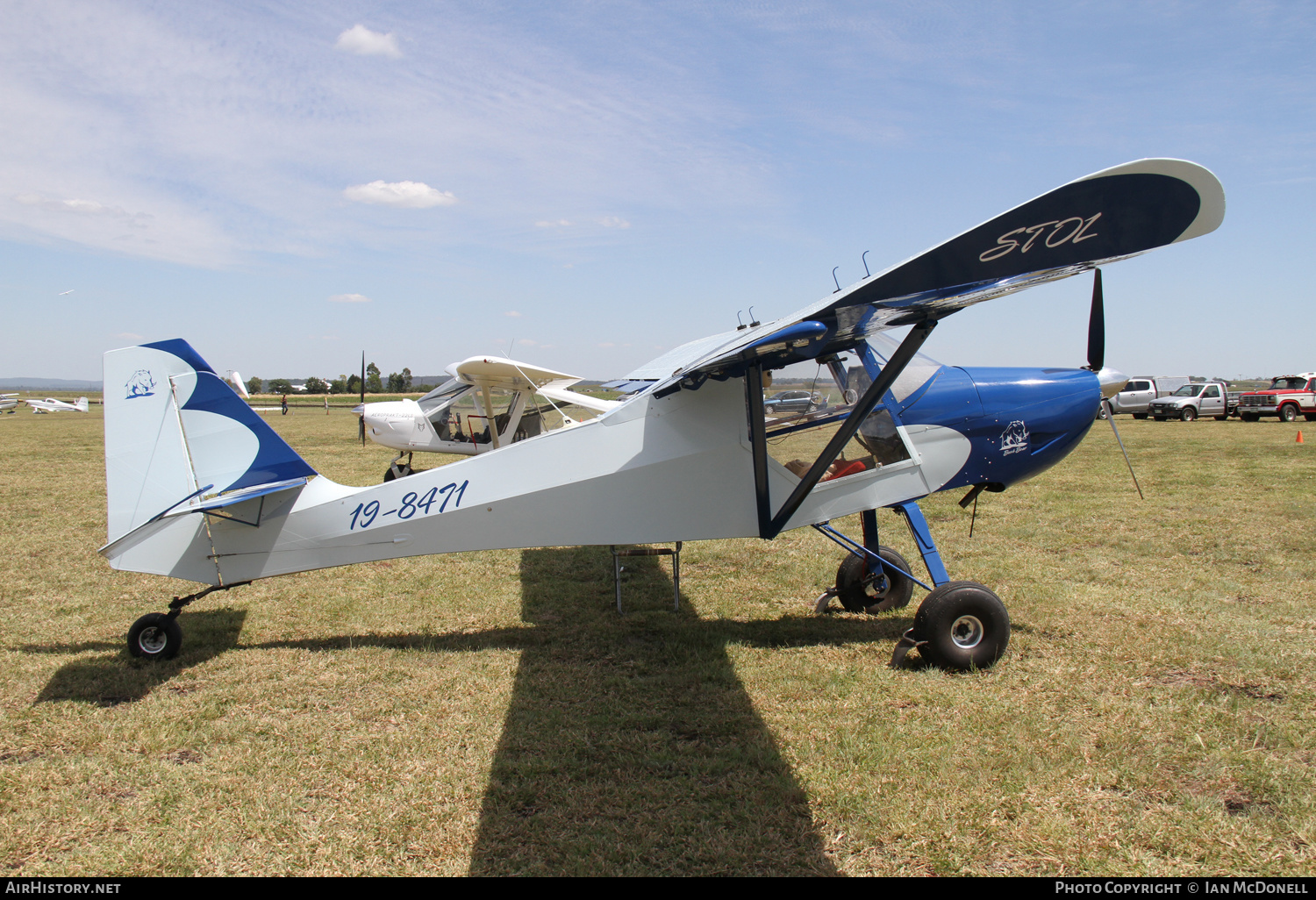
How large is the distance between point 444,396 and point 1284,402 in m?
31.2

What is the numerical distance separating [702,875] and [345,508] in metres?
3.50

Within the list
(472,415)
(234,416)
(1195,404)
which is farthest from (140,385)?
(1195,404)

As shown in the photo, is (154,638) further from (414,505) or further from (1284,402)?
(1284,402)

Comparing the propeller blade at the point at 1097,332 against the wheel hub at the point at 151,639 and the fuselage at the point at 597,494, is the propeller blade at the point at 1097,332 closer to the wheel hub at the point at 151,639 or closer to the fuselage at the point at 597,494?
the fuselage at the point at 597,494

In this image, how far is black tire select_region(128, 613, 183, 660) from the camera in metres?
5.20

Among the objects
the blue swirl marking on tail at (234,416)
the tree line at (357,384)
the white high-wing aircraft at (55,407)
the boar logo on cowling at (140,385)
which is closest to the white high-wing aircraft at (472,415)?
the blue swirl marking on tail at (234,416)

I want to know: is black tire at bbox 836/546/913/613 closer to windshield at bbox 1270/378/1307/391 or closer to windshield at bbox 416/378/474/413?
windshield at bbox 416/378/474/413

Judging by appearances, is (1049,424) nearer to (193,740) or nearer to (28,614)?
(193,740)

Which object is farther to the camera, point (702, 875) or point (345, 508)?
point (345, 508)

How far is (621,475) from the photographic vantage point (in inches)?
199

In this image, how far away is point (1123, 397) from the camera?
31750 mm

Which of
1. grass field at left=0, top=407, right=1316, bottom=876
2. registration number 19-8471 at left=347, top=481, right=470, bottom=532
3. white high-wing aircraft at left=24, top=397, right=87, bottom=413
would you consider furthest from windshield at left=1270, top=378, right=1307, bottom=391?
white high-wing aircraft at left=24, top=397, right=87, bottom=413

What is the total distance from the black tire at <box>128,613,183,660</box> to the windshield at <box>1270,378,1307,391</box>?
36.0 metres

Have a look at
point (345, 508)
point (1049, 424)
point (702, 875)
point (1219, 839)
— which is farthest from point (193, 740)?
point (1049, 424)
